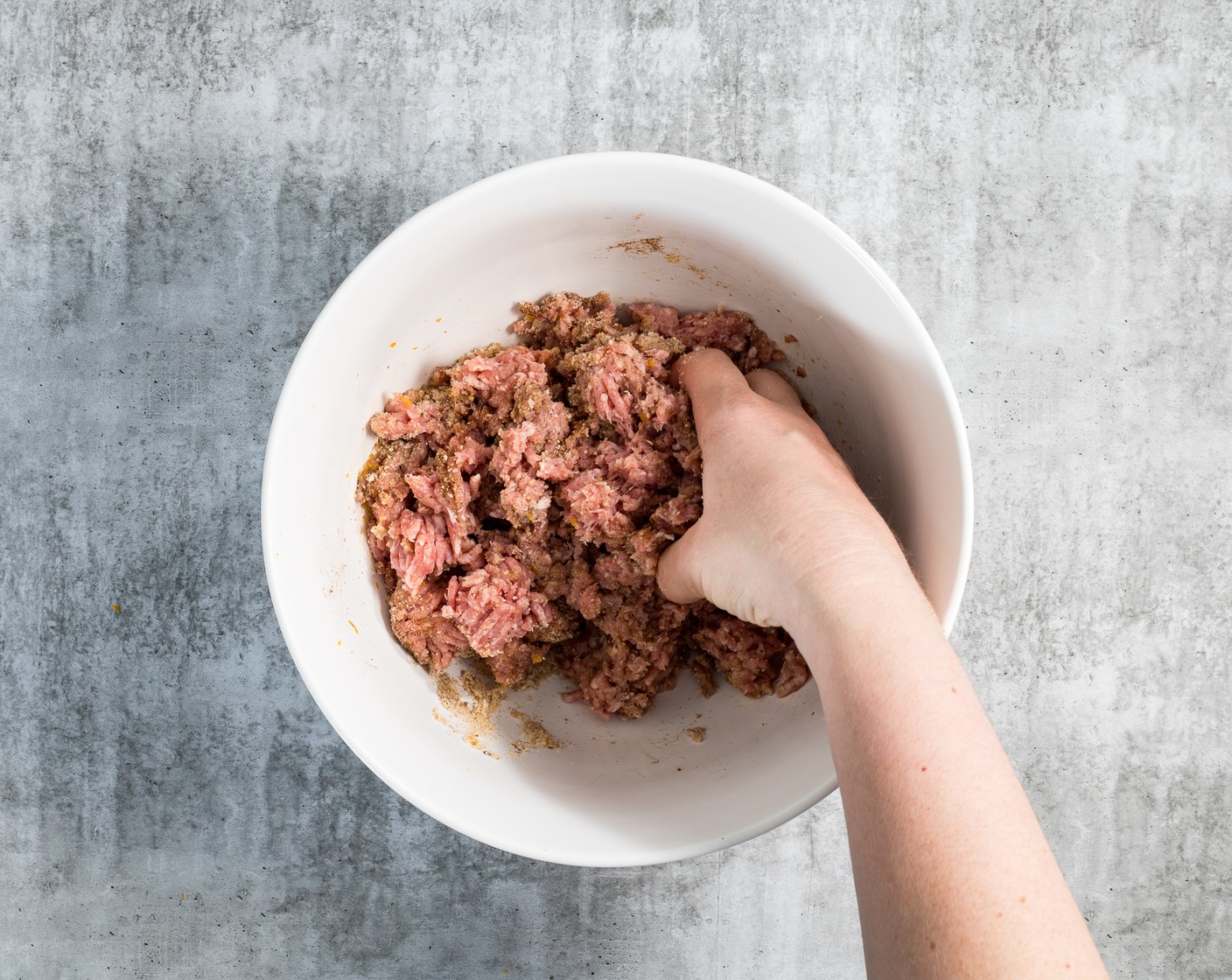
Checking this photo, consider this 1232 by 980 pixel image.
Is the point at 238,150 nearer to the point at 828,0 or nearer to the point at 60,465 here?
the point at 60,465

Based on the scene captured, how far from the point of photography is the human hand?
1035 mm

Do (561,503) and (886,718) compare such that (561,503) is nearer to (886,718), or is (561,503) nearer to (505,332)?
(505,332)

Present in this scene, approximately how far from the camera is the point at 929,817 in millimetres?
875

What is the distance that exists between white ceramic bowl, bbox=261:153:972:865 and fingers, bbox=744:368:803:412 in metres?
0.05

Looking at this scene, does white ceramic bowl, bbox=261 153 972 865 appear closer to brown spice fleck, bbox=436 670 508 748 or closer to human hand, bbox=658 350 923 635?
brown spice fleck, bbox=436 670 508 748

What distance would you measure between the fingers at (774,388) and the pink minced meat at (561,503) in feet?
0.13

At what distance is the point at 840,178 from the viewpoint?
5.59ft

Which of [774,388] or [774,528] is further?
[774,388]

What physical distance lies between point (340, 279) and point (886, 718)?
1281 mm

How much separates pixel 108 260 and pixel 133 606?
0.68 m

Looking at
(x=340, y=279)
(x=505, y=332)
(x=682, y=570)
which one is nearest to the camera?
(x=682, y=570)

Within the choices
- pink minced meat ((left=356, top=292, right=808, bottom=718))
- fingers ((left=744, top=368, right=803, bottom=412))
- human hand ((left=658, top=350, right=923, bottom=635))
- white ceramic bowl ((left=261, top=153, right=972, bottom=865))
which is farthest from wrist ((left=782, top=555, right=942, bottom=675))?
fingers ((left=744, top=368, right=803, bottom=412))

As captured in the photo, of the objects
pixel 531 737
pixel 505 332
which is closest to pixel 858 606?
pixel 531 737

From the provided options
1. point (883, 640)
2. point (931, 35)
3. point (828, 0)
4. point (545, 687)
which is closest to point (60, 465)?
point (545, 687)
